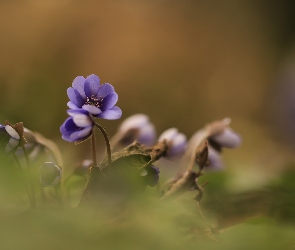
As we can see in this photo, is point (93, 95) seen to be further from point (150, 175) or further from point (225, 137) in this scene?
point (225, 137)

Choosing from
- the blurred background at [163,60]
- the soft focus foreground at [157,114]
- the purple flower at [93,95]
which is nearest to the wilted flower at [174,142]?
the soft focus foreground at [157,114]

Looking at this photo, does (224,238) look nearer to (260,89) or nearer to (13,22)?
(13,22)

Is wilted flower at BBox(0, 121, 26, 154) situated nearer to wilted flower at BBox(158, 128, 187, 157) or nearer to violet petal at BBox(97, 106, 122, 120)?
violet petal at BBox(97, 106, 122, 120)

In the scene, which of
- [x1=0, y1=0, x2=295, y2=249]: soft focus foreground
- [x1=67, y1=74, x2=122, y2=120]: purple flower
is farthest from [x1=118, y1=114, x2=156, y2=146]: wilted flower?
[x1=67, y1=74, x2=122, y2=120]: purple flower

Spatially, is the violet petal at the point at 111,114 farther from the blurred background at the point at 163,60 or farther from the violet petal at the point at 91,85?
the blurred background at the point at 163,60

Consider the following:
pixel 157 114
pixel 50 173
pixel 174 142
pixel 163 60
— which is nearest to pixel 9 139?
pixel 50 173

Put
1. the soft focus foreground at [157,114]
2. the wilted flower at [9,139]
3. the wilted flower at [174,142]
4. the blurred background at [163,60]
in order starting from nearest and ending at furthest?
the soft focus foreground at [157,114]
the wilted flower at [9,139]
the wilted flower at [174,142]
the blurred background at [163,60]
